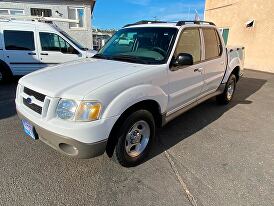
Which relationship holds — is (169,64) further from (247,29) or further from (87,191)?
(247,29)

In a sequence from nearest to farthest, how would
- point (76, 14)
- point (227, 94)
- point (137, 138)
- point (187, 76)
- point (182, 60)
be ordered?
point (137, 138) < point (182, 60) < point (187, 76) < point (227, 94) < point (76, 14)

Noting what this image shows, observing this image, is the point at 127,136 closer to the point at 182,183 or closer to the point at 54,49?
the point at 182,183

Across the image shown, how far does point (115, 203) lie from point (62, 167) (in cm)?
100

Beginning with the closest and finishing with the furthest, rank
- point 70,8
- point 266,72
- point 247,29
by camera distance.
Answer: point 266,72
point 247,29
point 70,8

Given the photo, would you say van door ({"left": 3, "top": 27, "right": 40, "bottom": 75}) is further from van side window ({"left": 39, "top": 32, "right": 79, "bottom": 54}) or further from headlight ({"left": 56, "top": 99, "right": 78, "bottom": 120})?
headlight ({"left": 56, "top": 99, "right": 78, "bottom": 120})

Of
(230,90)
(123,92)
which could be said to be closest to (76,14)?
(230,90)

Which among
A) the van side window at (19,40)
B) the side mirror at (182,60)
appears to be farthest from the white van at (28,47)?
the side mirror at (182,60)

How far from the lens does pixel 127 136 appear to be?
113 inches

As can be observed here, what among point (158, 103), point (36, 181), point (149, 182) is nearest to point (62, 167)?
point (36, 181)

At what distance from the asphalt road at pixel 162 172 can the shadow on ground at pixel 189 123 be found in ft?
0.06

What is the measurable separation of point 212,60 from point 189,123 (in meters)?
1.37

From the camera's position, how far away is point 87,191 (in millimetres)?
2576

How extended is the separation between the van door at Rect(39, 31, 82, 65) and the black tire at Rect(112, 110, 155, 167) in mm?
5576

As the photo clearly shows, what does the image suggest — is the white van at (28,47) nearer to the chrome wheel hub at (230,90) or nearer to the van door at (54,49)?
the van door at (54,49)
